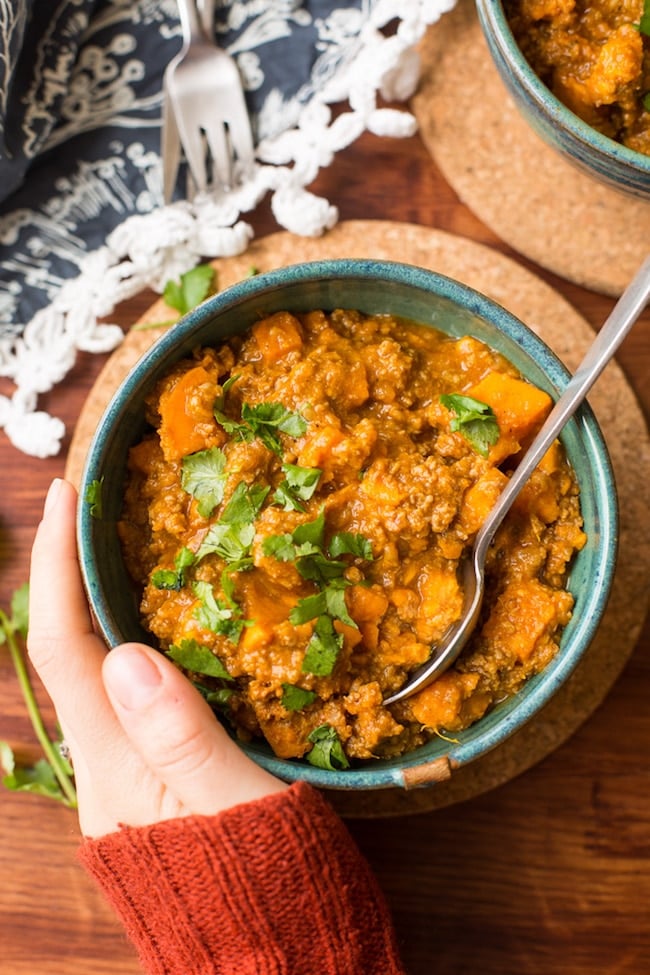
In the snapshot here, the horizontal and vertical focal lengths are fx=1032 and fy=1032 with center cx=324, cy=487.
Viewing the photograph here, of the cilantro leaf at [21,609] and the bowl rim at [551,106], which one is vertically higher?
the bowl rim at [551,106]

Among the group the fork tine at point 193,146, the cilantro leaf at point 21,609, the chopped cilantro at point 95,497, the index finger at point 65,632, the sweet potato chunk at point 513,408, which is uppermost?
the fork tine at point 193,146

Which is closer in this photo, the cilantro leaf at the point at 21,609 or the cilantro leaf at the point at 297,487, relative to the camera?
the cilantro leaf at the point at 297,487

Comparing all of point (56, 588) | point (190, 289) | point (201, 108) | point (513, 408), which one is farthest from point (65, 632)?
point (201, 108)

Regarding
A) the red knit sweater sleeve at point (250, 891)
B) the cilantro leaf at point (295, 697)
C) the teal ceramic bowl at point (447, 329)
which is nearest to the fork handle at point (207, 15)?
the teal ceramic bowl at point (447, 329)

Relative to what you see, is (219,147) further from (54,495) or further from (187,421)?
(54,495)

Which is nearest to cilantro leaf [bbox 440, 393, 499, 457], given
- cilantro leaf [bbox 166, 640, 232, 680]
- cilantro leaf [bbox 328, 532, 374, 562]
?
cilantro leaf [bbox 328, 532, 374, 562]

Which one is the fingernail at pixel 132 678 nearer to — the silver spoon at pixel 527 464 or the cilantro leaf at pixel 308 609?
the cilantro leaf at pixel 308 609

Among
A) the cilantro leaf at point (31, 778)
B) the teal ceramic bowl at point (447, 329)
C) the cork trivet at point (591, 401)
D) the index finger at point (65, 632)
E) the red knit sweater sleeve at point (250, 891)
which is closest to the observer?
the red knit sweater sleeve at point (250, 891)

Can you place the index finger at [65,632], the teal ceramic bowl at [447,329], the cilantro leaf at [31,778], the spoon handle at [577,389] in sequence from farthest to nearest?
1. the cilantro leaf at [31,778]
2. the index finger at [65,632]
3. the teal ceramic bowl at [447,329]
4. the spoon handle at [577,389]

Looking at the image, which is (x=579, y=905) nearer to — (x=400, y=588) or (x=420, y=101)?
(x=400, y=588)
